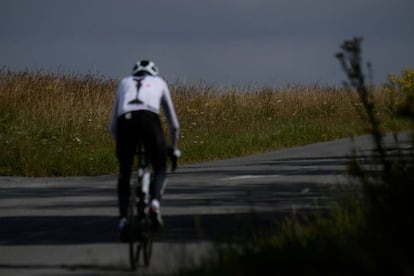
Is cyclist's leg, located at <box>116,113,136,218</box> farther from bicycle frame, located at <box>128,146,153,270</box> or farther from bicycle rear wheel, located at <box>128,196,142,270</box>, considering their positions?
bicycle rear wheel, located at <box>128,196,142,270</box>

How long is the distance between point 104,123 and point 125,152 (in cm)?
1998

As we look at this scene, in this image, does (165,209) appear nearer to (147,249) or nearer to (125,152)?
(125,152)

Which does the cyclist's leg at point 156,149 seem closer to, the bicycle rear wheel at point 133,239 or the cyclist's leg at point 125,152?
the cyclist's leg at point 125,152

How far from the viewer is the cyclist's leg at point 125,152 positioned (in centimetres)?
1161

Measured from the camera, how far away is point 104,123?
31.6 m

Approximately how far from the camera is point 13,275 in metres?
12.0

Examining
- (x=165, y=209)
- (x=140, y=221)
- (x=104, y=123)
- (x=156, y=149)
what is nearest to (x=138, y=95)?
(x=156, y=149)

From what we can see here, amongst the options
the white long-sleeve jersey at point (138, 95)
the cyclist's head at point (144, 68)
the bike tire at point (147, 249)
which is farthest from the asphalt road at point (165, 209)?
the cyclist's head at point (144, 68)

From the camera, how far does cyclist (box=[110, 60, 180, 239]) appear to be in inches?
458

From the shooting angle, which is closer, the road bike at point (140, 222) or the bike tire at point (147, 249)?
the road bike at point (140, 222)

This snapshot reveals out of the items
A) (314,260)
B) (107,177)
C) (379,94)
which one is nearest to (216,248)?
(314,260)

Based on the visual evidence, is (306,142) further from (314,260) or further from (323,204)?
(314,260)

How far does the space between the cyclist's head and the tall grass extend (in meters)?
13.3

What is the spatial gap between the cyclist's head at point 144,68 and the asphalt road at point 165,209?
1.40m
